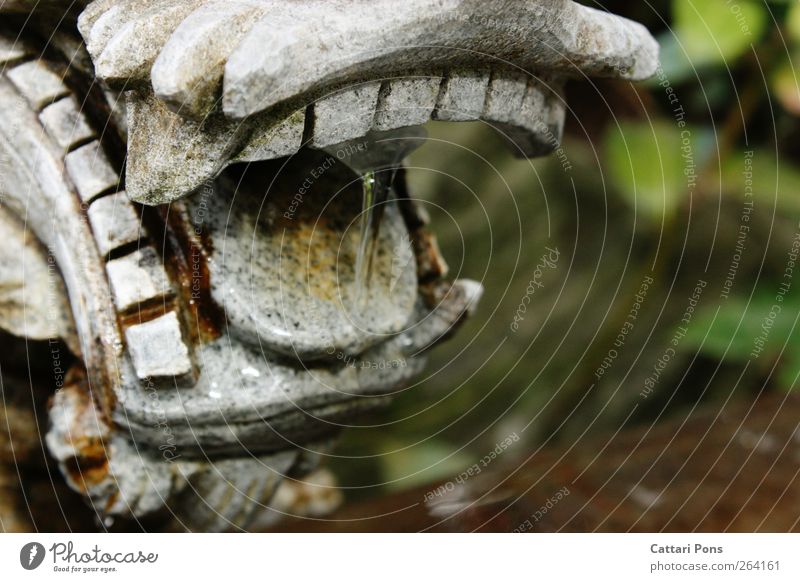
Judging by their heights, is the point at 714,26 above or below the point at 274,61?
below

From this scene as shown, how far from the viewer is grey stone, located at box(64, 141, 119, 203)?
1.70 feet

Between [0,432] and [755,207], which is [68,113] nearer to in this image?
[0,432]

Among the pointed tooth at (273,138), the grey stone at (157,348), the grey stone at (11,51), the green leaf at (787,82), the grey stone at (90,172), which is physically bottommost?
the green leaf at (787,82)

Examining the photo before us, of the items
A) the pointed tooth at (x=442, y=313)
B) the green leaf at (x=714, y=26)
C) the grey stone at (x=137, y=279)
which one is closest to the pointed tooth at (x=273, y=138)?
the grey stone at (x=137, y=279)

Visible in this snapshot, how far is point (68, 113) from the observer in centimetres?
54

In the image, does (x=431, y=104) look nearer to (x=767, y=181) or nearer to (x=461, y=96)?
(x=461, y=96)

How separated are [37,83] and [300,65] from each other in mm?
256

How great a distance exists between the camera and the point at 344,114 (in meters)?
0.45

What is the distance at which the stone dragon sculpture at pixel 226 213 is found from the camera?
44 cm

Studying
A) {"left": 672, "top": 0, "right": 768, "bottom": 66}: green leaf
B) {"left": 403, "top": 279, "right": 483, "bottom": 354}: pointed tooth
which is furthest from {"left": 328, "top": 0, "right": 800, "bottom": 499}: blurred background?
{"left": 403, "top": 279, "right": 483, "bottom": 354}: pointed tooth

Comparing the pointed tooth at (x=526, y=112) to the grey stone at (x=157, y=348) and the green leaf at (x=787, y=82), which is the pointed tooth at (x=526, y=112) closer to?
the grey stone at (x=157, y=348)

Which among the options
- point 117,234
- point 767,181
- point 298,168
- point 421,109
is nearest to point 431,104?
point 421,109

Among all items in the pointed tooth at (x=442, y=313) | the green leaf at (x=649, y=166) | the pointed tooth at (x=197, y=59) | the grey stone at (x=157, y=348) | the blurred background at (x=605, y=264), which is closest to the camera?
the pointed tooth at (x=197, y=59)
